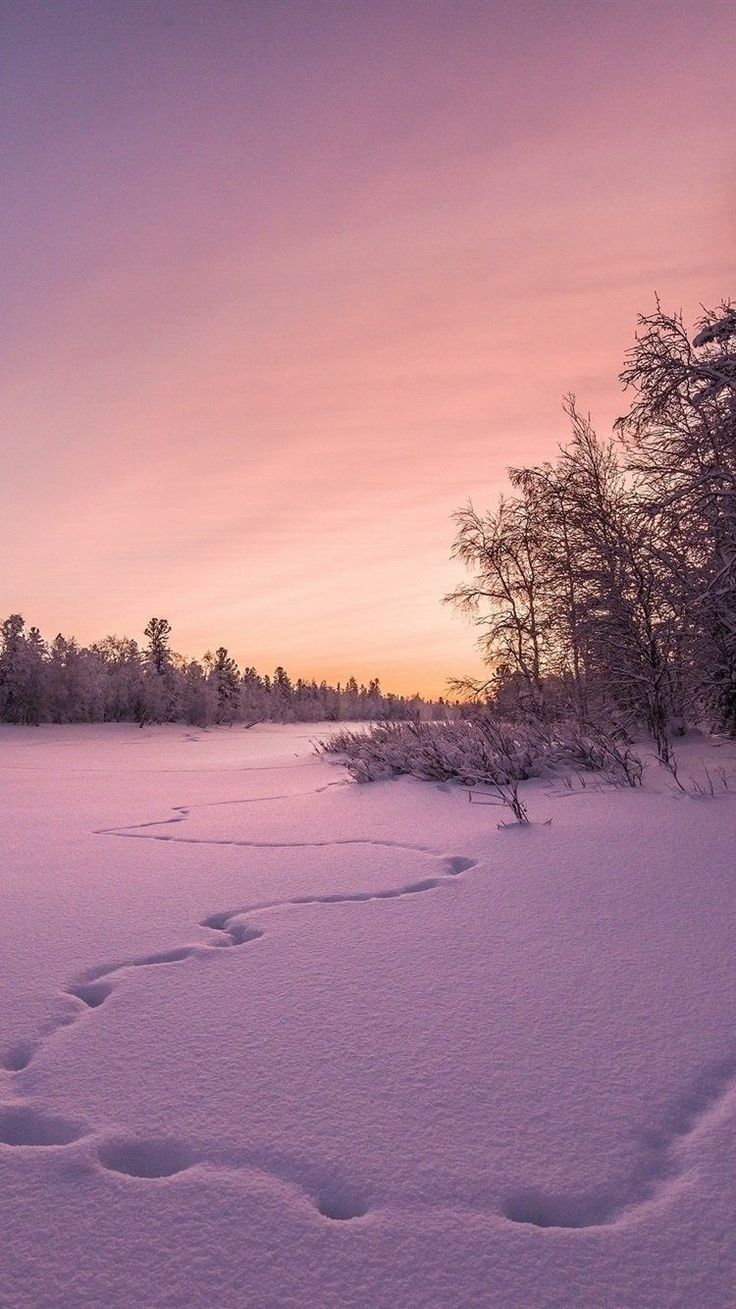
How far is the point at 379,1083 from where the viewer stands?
1.63 metres

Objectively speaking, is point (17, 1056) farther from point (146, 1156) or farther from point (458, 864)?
point (458, 864)

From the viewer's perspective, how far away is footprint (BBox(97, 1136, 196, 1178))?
1.39 meters

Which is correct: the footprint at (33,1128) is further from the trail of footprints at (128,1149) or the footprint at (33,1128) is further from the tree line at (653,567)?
the tree line at (653,567)

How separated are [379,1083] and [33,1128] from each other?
76 cm

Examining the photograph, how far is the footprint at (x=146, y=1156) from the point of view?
1392mm

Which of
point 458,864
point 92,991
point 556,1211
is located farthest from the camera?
point 458,864

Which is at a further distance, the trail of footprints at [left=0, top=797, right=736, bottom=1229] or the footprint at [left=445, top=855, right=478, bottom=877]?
the footprint at [left=445, top=855, right=478, bottom=877]

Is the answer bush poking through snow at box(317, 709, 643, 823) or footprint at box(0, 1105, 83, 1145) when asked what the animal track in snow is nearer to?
footprint at box(0, 1105, 83, 1145)

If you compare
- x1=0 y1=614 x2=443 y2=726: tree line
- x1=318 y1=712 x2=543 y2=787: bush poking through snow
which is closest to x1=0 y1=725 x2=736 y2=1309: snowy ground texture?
x1=318 y1=712 x2=543 y2=787: bush poking through snow

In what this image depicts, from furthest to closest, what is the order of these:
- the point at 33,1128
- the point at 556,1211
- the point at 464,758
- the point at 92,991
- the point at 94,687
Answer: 1. the point at 94,687
2. the point at 464,758
3. the point at 92,991
4. the point at 33,1128
5. the point at 556,1211

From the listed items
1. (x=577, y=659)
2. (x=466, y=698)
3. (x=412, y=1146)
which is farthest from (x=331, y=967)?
(x=466, y=698)

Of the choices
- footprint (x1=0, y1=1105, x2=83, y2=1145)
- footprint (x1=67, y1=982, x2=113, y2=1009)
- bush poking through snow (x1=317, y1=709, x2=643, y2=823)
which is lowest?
footprint (x1=67, y1=982, x2=113, y2=1009)

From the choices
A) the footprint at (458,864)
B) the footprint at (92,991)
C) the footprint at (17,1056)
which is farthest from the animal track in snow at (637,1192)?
the footprint at (458,864)

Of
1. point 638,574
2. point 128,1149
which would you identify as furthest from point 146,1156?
point 638,574
